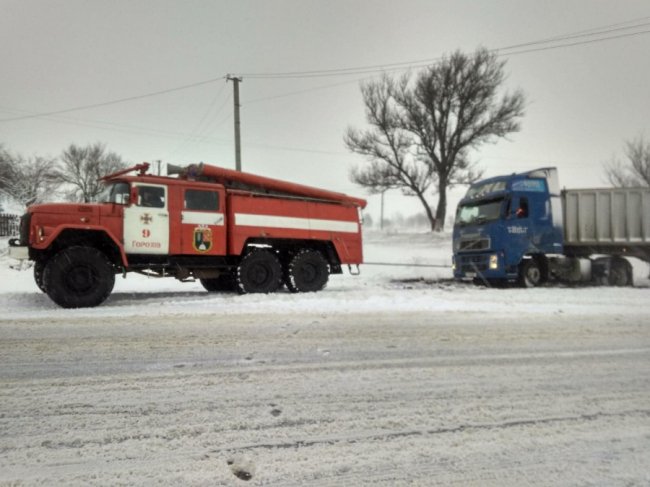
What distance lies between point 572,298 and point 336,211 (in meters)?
5.78

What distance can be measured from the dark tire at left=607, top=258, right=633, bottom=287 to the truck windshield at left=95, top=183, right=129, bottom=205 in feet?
45.4

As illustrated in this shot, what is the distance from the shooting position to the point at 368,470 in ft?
8.09

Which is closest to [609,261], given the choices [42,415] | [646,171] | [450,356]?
[450,356]

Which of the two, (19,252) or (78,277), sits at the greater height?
(19,252)

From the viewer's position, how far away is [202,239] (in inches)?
393

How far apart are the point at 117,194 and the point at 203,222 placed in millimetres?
1782

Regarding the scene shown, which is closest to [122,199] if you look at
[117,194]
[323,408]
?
[117,194]

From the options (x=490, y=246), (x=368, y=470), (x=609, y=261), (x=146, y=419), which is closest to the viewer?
(x=368, y=470)

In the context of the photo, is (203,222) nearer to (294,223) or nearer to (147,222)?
(147,222)

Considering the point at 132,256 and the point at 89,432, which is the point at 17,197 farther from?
the point at 89,432

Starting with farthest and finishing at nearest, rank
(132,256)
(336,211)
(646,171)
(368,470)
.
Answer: (646,171), (336,211), (132,256), (368,470)

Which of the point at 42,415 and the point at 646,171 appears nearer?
the point at 42,415

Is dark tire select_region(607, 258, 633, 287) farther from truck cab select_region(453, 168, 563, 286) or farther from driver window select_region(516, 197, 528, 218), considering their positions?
driver window select_region(516, 197, 528, 218)

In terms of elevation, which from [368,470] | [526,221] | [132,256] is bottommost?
[368,470]
